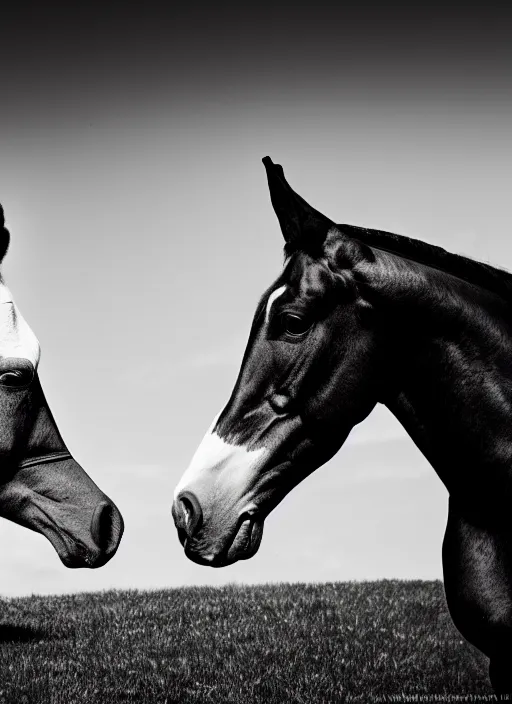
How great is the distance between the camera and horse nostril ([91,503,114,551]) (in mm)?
4867

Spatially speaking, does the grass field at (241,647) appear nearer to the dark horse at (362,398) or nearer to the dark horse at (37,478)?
the dark horse at (37,478)

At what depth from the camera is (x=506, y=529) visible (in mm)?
3578

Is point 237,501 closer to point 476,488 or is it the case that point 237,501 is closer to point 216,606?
point 476,488

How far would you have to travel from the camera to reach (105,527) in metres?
4.95

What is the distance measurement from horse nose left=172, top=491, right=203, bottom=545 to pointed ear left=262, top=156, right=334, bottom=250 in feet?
3.95

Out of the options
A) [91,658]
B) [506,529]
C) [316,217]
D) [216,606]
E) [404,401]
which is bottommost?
[216,606]

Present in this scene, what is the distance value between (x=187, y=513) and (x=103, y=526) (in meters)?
1.61

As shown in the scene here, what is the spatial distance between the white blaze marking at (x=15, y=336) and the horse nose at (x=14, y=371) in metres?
0.03

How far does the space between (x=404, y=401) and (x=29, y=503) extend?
2509 mm

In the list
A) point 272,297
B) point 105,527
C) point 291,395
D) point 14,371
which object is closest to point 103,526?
point 105,527

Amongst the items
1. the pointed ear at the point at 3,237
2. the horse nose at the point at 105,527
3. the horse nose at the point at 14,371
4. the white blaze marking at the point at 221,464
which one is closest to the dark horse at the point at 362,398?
the white blaze marking at the point at 221,464

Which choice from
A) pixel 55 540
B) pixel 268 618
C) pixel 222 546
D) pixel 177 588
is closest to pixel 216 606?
pixel 268 618

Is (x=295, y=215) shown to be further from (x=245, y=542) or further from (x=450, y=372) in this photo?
(x=245, y=542)

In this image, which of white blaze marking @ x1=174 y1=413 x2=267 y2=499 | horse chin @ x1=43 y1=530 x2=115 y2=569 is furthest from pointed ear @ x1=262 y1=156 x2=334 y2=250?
horse chin @ x1=43 y1=530 x2=115 y2=569
